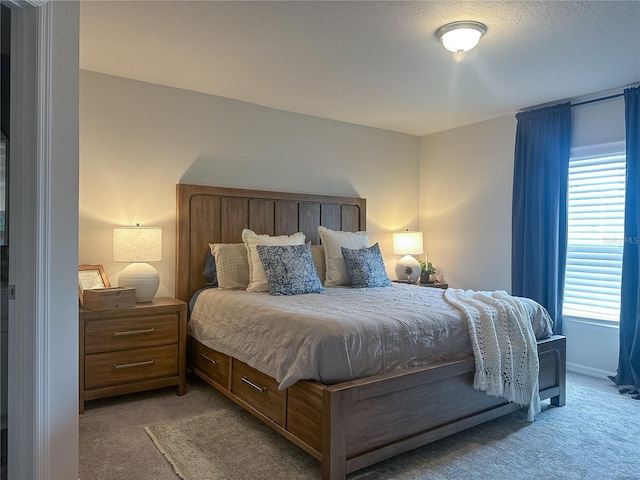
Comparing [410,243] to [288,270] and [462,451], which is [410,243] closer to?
[288,270]

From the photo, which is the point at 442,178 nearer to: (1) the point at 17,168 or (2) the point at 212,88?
(2) the point at 212,88

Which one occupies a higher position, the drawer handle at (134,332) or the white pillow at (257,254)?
the white pillow at (257,254)

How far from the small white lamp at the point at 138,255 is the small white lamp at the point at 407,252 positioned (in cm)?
260

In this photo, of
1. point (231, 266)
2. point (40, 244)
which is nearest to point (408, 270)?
point (231, 266)

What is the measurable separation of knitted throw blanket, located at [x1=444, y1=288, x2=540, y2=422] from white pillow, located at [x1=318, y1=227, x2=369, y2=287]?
1288mm

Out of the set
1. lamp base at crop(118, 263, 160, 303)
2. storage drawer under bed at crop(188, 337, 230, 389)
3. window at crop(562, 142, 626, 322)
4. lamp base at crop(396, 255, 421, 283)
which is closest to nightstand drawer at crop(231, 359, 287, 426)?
storage drawer under bed at crop(188, 337, 230, 389)

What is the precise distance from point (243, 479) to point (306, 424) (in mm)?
396

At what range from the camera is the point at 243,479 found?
2145mm

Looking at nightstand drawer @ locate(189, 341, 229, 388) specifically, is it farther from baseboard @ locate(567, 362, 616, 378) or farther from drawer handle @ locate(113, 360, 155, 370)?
baseboard @ locate(567, 362, 616, 378)

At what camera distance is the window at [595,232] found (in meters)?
3.76

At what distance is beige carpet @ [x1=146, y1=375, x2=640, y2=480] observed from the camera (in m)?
2.23

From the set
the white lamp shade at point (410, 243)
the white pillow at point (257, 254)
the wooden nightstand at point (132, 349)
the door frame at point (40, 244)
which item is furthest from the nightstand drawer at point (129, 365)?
the white lamp shade at point (410, 243)

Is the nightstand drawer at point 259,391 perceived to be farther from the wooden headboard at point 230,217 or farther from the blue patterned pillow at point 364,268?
the blue patterned pillow at point 364,268

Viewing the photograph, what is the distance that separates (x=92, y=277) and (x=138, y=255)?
0.38 m
